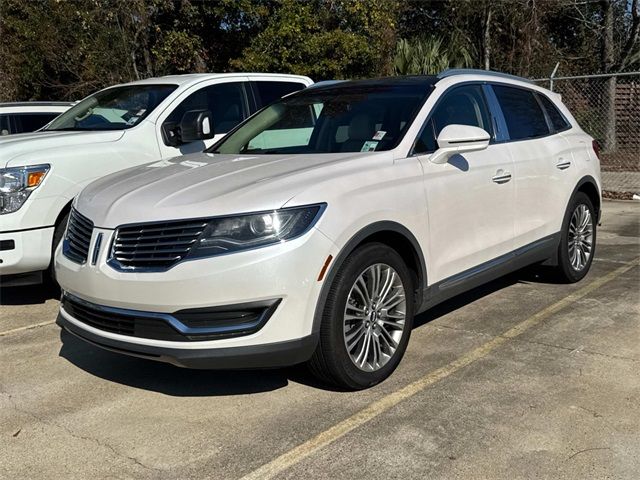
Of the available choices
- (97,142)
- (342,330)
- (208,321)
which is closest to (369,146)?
(342,330)

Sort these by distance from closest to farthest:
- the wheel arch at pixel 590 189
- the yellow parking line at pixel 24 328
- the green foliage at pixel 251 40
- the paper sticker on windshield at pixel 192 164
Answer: the paper sticker on windshield at pixel 192 164 → the yellow parking line at pixel 24 328 → the wheel arch at pixel 590 189 → the green foliage at pixel 251 40

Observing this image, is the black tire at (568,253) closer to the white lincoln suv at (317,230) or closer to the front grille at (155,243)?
the white lincoln suv at (317,230)

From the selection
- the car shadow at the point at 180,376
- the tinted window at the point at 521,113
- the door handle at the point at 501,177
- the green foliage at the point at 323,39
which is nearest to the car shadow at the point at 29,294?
the car shadow at the point at 180,376

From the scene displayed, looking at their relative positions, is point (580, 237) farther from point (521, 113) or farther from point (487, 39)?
point (487, 39)

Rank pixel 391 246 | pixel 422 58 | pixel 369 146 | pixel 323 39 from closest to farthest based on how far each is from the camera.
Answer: pixel 391 246 → pixel 369 146 → pixel 323 39 → pixel 422 58

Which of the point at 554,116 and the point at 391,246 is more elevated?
the point at 554,116

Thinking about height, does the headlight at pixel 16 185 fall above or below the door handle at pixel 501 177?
above

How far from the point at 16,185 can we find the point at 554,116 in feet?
14.8

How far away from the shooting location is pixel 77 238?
3840 mm

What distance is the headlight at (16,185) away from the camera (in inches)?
203

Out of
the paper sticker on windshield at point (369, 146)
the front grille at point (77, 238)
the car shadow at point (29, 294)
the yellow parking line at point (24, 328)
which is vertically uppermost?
the paper sticker on windshield at point (369, 146)

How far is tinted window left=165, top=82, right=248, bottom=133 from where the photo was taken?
645 cm

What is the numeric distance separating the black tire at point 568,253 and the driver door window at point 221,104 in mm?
3322

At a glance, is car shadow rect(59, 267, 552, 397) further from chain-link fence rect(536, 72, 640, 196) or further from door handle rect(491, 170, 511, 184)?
chain-link fence rect(536, 72, 640, 196)
